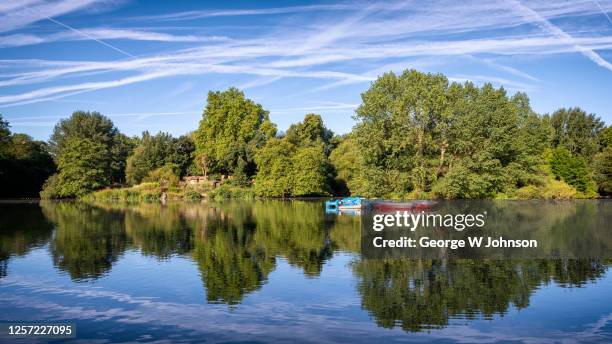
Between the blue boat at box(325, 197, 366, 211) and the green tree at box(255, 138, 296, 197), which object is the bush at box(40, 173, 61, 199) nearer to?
the green tree at box(255, 138, 296, 197)

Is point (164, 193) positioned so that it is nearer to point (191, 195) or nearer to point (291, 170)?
point (191, 195)

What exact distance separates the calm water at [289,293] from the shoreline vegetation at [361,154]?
16.8 m

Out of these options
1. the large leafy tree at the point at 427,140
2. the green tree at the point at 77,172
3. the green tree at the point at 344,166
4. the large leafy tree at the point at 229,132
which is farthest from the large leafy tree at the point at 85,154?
the large leafy tree at the point at 427,140

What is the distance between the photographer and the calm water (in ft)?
46.1

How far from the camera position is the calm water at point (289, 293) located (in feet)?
46.1

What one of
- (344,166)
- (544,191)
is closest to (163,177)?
(344,166)

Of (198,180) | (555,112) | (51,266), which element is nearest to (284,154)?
(198,180)

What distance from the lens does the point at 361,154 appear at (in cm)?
4909

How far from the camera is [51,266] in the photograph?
2383cm

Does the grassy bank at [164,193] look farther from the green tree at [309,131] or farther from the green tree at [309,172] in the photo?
the green tree at [309,131]

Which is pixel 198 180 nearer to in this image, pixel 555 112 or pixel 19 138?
pixel 19 138

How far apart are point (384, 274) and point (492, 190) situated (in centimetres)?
3087

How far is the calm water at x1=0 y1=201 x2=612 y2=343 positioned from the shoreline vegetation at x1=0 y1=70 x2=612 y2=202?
662 inches

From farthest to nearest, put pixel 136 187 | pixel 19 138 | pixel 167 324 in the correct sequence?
pixel 19 138
pixel 136 187
pixel 167 324
